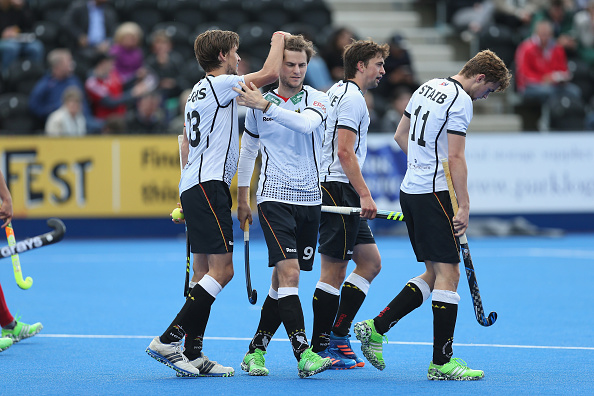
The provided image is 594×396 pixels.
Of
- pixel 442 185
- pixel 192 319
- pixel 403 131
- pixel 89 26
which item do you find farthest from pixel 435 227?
pixel 89 26

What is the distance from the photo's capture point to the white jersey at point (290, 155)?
635 centimetres

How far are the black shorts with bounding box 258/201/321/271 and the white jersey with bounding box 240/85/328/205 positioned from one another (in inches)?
2.2

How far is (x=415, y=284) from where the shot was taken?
664cm

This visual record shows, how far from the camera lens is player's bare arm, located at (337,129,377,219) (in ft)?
21.2

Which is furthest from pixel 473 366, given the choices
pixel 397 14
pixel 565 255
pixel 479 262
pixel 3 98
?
pixel 397 14

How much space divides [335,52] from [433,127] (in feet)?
37.8

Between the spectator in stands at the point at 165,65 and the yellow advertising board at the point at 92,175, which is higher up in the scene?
the spectator in stands at the point at 165,65

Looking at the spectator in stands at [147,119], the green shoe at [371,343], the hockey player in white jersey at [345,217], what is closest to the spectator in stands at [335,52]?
the spectator in stands at [147,119]

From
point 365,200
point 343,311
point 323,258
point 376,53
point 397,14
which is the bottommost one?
point 343,311

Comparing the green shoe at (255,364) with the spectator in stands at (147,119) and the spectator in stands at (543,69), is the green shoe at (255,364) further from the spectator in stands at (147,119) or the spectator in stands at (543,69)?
the spectator in stands at (543,69)

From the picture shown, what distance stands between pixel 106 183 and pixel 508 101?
9150 millimetres

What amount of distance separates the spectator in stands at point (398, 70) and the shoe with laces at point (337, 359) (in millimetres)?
11775

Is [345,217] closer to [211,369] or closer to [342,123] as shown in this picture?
[342,123]

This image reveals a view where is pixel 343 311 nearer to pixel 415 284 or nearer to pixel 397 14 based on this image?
pixel 415 284
